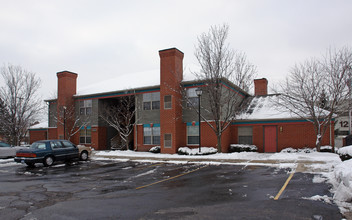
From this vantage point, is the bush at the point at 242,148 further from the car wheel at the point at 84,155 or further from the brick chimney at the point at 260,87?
the car wheel at the point at 84,155

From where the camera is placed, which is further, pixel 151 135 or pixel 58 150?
pixel 151 135

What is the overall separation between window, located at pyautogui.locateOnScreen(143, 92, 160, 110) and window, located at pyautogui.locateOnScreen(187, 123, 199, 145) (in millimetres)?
3752

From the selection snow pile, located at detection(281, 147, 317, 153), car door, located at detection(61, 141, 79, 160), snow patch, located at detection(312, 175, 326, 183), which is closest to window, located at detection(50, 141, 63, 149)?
car door, located at detection(61, 141, 79, 160)

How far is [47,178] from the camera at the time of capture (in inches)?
496

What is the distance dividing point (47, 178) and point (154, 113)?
13069mm

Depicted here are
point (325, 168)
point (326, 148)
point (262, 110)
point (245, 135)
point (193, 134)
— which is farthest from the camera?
point (262, 110)

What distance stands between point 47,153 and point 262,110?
17.7 metres

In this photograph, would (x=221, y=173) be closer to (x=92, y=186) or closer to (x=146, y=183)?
(x=146, y=183)

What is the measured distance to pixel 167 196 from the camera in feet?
27.4

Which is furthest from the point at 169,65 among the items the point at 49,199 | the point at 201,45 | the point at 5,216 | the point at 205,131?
the point at 5,216

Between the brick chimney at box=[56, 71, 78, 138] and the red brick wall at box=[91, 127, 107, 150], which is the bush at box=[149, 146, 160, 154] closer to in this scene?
the red brick wall at box=[91, 127, 107, 150]

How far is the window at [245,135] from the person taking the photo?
23.3m

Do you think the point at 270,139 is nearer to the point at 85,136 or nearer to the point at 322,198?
the point at 322,198

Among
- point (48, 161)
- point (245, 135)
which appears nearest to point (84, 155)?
point (48, 161)
